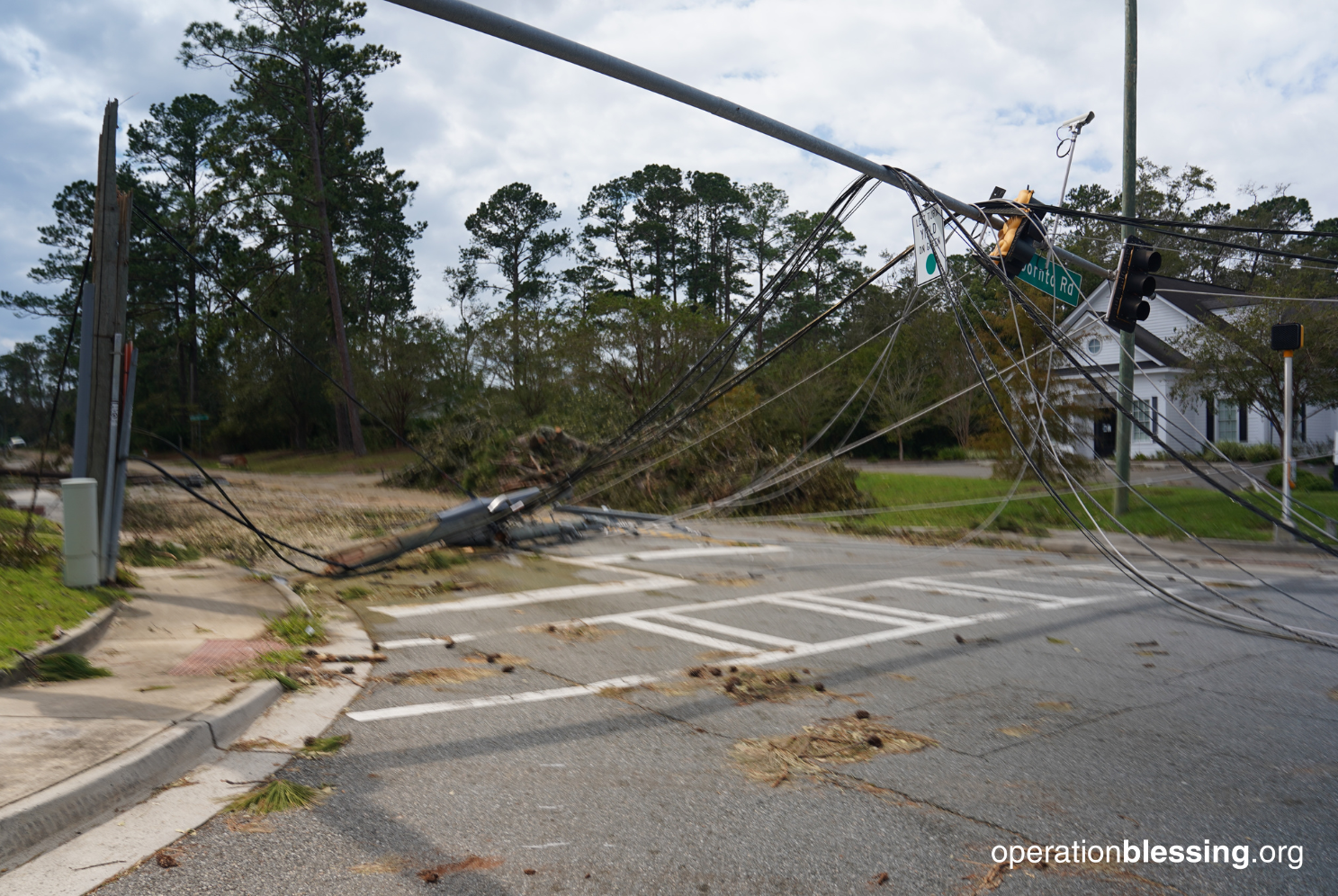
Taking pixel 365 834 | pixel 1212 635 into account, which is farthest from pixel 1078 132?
pixel 365 834

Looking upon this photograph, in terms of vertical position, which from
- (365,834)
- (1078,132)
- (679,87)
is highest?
(1078,132)

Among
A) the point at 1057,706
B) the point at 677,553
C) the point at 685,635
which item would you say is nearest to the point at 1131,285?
the point at 1057,706

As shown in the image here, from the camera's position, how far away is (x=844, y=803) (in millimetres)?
4363

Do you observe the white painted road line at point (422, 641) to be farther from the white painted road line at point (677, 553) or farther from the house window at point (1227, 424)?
the house window at point (1227, 424)

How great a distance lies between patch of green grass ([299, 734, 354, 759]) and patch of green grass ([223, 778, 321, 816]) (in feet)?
1.59

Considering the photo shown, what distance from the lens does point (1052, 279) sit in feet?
35.3

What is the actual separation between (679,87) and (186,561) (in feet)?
28.6

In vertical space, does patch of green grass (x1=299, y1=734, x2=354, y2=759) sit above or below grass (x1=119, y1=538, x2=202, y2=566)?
below

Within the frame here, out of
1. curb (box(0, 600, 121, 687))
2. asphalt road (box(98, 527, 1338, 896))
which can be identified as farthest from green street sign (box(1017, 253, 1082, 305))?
curb (box(0, 600, 121, 687))

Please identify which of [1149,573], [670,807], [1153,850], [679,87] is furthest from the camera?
[1149,573]

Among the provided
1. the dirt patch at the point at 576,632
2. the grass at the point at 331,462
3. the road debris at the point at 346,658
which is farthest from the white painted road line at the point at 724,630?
the grass at the point at 331,462

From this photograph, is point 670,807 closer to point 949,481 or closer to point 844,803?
point 844,803

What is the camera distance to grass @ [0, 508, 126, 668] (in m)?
6.42

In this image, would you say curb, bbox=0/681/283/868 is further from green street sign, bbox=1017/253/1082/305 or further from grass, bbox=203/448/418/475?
grass, bbox=203/448/418/475
